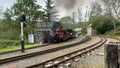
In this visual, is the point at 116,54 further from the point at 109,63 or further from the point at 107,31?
the point at 107,31

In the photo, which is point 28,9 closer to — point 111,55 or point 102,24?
point 102,24

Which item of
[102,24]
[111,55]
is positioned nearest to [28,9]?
[102,24]

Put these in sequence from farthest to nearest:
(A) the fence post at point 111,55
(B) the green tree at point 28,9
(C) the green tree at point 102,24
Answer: (C) the green tree at point 102,24
(B) the green tree at point 28,9
(A) the fence post at point 111,55

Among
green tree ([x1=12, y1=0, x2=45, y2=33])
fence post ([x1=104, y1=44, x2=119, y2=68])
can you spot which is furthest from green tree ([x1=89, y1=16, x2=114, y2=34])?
fence post ([x1=104, y1=44, x2=119, y2=68])

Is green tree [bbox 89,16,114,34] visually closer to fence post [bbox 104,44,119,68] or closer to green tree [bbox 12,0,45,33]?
green tree [bbox 12,0,45,33]

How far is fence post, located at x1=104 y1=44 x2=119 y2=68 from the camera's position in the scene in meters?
5.07

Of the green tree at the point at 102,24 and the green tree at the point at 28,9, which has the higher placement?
the green tree at the point at 28,9

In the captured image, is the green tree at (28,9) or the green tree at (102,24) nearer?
the green tree at (28,9)

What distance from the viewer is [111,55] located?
16.8 feet

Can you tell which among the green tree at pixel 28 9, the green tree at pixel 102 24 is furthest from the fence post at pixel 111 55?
the green tree at pixel 102 24

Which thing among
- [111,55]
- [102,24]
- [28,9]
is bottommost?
[102,24]

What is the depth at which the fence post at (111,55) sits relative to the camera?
5.07 m

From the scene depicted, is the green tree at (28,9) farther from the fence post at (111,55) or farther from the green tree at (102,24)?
the fence post at (111,55)

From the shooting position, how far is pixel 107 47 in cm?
510
